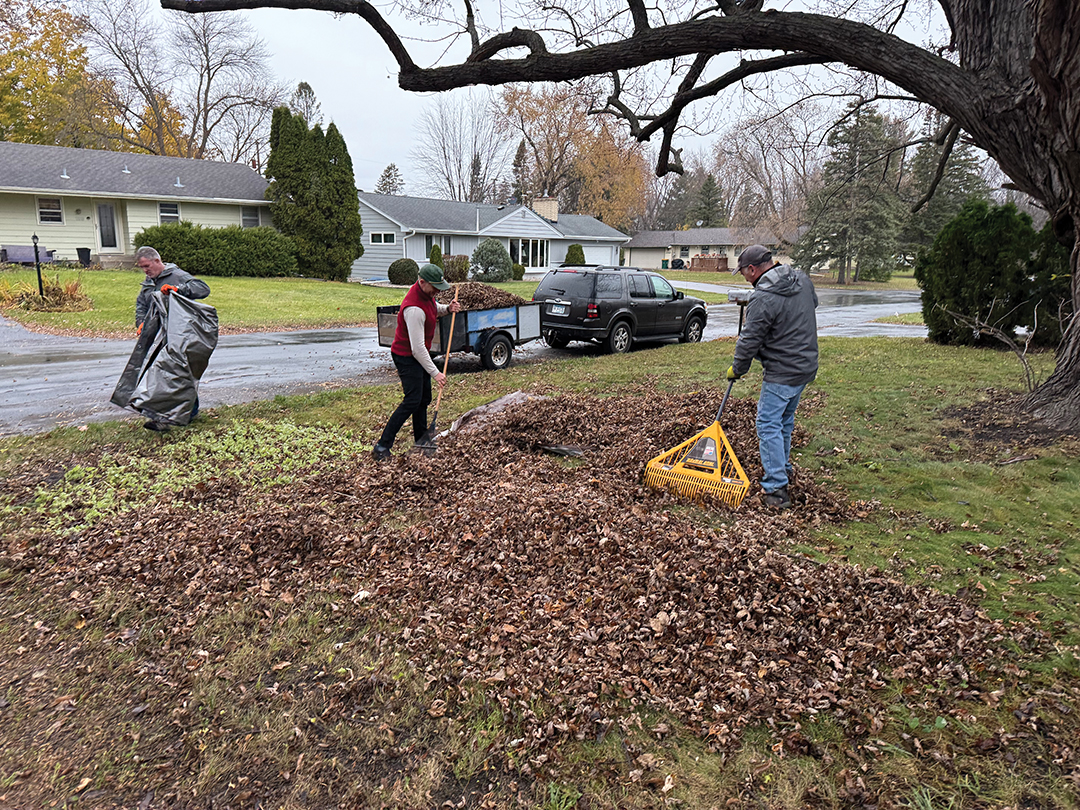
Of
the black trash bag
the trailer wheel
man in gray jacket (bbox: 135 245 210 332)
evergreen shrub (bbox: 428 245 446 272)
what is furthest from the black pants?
evergreen shrub (bbox: 428 245 446 272)

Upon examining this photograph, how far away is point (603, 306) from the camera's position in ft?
43.1

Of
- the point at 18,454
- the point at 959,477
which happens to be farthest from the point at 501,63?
the point at 18,454

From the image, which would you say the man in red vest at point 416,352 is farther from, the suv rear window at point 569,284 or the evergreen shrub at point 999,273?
the evergreen shrub at point 999,273

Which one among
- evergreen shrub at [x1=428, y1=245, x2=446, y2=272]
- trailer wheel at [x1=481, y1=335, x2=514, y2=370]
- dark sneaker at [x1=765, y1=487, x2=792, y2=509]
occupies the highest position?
evergreen shrub at [x1=428, y1=245, x2=446, y2=272]

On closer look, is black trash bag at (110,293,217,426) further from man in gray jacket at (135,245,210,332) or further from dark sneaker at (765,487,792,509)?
dark sneaker at (765,487,792,509)

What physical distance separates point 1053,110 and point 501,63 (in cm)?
469

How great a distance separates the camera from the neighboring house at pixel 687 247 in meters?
59.6

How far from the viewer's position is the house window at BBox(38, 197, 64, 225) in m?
26.6

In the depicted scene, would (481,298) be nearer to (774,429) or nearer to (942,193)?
(774,429)

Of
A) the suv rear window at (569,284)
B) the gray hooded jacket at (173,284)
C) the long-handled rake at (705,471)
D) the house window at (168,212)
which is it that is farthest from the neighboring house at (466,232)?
the long-handled rake at (705,471)

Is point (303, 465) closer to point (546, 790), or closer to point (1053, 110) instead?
point (546, 790)

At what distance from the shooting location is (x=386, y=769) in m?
2.78

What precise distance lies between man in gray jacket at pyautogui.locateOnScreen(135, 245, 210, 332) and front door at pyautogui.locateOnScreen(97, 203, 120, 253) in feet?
82.6

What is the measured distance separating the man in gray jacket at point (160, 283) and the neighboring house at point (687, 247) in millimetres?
55200
